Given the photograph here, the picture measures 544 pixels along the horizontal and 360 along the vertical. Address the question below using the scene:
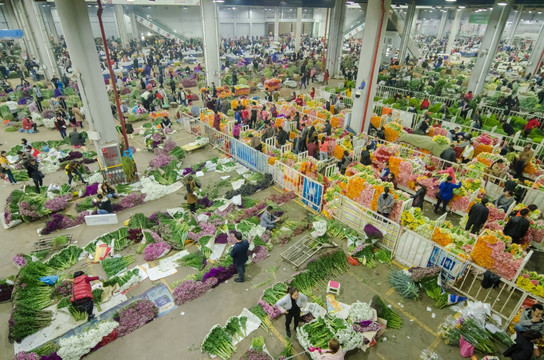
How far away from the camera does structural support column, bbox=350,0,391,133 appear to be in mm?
13633

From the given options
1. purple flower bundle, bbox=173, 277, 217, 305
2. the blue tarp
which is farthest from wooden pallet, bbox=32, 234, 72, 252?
the blue tarp

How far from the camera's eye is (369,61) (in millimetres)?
14547

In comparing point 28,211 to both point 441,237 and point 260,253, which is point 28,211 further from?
point 441,237

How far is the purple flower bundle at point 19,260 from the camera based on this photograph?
826cm

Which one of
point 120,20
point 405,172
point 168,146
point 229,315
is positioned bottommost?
point 229,315

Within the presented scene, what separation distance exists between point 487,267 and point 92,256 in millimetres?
10936

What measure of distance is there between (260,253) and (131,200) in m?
5.69

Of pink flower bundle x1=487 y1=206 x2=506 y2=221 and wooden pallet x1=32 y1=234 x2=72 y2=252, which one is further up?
pink flower bundle x1=487 y1=206 x2=506 y2=221

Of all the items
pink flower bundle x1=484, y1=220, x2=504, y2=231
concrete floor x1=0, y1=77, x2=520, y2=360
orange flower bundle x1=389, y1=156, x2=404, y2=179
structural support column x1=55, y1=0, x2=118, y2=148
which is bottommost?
concrete floor x1=0, y1=77, x2=520, y2=360

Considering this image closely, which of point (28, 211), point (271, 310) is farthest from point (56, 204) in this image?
point (271, 310)

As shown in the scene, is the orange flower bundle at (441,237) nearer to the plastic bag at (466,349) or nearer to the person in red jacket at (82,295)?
the plastic bag at (466,349)

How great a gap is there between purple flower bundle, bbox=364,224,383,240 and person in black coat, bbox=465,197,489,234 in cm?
295

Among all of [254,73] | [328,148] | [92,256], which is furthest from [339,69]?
[92,256]

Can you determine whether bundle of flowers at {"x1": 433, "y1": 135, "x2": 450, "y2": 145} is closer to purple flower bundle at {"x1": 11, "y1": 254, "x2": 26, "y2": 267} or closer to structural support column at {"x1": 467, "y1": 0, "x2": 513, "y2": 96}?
structural support column at {"x1": 467, "y1": 0, "x2": 513, "y2": 96}
